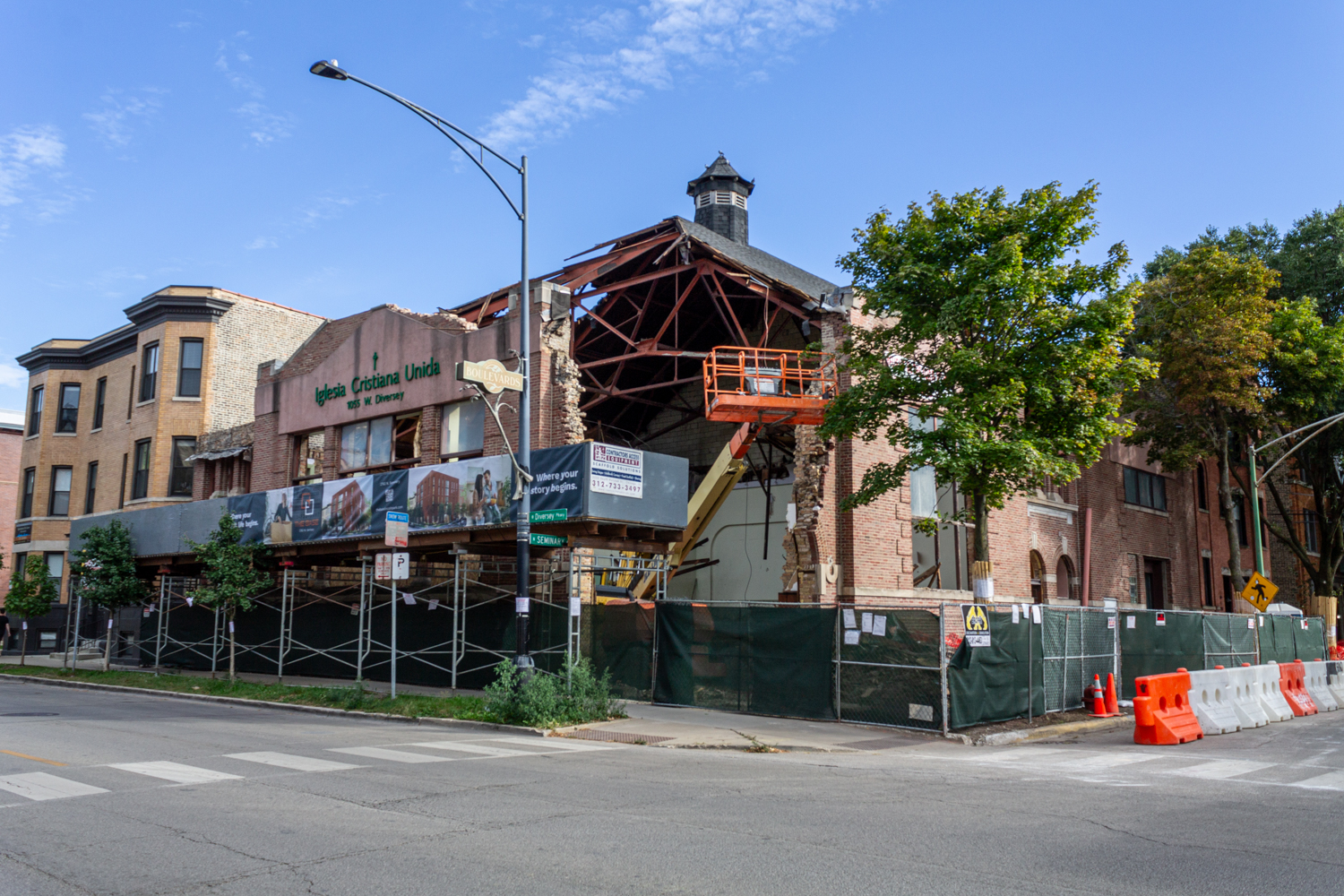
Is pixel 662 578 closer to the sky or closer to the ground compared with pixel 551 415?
closer to the ground

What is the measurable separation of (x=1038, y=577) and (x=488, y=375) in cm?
2205

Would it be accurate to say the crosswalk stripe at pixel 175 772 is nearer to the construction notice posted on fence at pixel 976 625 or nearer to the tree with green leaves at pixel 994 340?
the construction notice posted on fence at pixel 976 625

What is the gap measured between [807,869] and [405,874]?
98.8 inches

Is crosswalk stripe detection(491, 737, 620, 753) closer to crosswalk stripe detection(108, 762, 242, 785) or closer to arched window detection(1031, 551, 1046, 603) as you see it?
crosswalk stripe detection(108, 762, 242, 785)

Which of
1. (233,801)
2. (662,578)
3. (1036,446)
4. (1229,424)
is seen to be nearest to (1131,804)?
(233,801)

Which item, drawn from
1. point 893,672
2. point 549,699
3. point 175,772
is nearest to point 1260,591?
point 893,672

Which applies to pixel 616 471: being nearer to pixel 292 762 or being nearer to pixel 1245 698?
pixel 292 762

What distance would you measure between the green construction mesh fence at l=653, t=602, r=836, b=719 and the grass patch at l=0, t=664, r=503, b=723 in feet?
11.7

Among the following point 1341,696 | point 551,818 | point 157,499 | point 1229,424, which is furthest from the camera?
point 157,499

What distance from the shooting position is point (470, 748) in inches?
516

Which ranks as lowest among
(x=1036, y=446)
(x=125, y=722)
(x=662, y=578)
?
(x=125, y=722)

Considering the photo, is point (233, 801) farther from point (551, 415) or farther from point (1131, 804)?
point (551, 415)

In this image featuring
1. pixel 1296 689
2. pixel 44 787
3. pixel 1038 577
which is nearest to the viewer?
pixel 44 787

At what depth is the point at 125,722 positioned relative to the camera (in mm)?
15992
